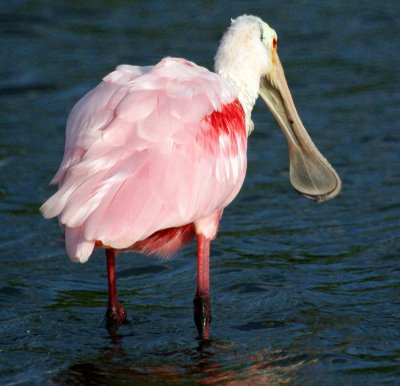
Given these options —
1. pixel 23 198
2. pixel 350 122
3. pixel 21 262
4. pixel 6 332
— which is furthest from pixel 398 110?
pixel 6 332

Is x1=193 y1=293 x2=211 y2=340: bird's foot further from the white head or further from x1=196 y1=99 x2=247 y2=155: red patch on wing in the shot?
the white head

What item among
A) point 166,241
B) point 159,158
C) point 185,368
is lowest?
point 185,368

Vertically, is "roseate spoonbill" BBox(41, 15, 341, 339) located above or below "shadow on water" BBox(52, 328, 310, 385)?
above

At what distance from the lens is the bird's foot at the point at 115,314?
26.0 ft

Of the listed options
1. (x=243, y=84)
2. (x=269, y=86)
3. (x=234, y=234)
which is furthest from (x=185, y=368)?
(x=234, y=234)

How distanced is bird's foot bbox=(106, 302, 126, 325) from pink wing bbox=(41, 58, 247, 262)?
0.76 meters

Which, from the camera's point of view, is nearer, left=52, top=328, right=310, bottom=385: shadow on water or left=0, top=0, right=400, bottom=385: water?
left=52, top=328, right=310, bottom=385: shadow on water

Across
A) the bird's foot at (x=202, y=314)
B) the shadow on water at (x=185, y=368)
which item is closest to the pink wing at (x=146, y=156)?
the bird's foot at (x=202, y=314)

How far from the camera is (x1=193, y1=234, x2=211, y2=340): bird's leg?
7836 mm

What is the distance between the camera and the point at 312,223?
10172mm

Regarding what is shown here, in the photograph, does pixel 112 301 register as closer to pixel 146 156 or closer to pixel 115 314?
pixel 115 314

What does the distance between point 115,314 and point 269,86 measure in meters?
2.25

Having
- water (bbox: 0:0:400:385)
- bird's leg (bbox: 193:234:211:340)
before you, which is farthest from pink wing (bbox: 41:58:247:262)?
water (bbox: 0:0:400:385)

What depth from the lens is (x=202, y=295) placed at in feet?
26.2
